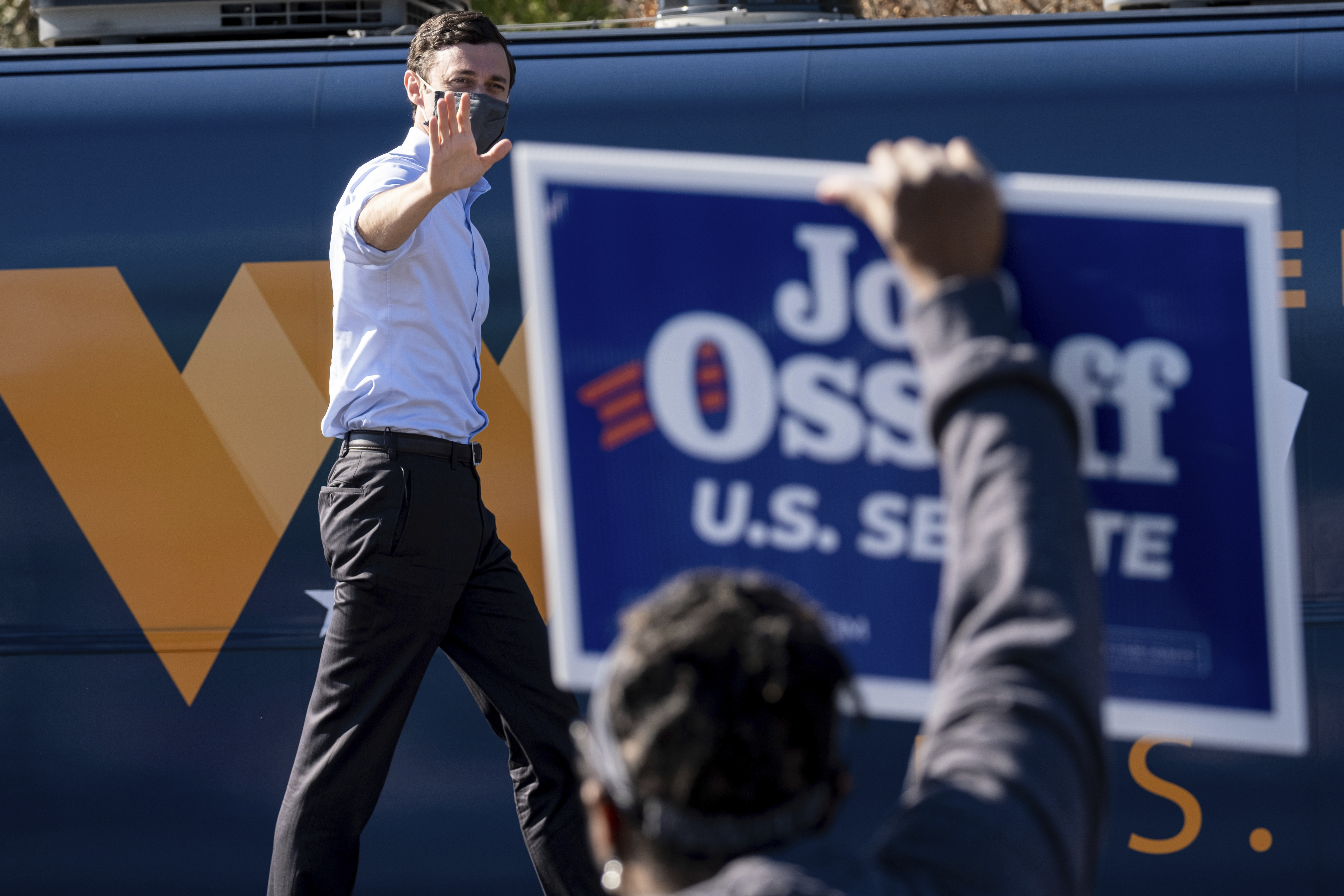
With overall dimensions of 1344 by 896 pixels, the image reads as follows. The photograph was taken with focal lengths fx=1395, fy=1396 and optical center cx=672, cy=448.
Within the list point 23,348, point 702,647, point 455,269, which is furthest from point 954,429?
point 23,348

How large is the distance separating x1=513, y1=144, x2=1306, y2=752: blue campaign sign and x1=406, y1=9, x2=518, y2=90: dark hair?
161 cm

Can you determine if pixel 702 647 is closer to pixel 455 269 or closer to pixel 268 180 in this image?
pixel 455 269

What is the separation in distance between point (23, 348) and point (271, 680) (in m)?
0.95

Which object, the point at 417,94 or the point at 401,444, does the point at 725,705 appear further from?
the point at 417,94

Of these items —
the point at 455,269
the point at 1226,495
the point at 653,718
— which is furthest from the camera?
the point at 455,269

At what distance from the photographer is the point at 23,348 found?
320cm

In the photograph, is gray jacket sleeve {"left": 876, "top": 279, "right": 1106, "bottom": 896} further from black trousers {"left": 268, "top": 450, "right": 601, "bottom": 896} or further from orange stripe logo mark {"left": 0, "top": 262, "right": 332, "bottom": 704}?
orange stripe logo mark {"left": 0, "top": 262, "right": 332, "bottom": 704}

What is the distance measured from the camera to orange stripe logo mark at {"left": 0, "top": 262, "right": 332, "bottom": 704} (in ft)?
10.4

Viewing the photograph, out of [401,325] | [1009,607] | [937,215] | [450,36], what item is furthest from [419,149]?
[1009,607]

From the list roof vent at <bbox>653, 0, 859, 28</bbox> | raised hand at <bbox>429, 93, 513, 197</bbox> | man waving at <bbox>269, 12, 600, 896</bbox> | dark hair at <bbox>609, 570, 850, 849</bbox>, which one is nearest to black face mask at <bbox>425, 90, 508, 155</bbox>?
man waving at <bbox>269, 12, 600, 896</bbox>

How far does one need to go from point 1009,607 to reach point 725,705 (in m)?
0.26

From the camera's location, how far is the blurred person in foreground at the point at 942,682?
89 cm

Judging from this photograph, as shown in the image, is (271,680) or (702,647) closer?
(702,647)

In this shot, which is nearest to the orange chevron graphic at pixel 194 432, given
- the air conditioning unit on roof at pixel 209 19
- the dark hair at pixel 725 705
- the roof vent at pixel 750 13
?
the air conditioning unit on roof at pixel 209 19
